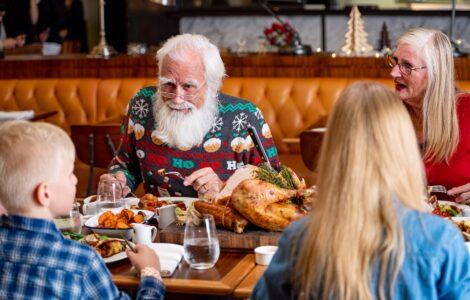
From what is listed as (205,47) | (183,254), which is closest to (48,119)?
(205,47)

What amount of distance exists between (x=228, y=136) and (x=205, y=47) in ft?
1.39

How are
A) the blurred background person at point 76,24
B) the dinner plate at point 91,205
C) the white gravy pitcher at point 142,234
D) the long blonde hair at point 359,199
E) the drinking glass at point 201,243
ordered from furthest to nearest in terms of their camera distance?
the blurred background person at point 76,24
the dinner plate at point 91,205
the white gravy pitcher at point 142,234
the drinking glass at point 201,243
the long blonde hair at point 359,199

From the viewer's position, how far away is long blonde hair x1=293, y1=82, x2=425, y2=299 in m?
2.04

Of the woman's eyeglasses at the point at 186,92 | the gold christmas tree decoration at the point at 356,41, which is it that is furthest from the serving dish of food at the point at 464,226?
the gold christmas tree decoration at the point at 356,41

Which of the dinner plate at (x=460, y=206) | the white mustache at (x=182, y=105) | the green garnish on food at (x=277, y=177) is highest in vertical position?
the white mustache at (x=182, y=105)

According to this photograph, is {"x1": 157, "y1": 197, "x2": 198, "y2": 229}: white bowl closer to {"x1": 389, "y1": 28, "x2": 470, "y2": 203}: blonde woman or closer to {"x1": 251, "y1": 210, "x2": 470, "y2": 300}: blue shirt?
{"x1": 389, "y1": 28, "x2": 470, "y2": 203}: blonde woman

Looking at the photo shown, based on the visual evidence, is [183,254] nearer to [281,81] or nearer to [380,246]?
[380,246]

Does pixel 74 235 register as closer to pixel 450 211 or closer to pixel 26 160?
pixel 26 160

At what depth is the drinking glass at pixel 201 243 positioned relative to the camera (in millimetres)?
2803

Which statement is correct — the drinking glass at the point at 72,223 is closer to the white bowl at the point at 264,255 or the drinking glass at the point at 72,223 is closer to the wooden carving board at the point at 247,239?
the wooden carving board at the point at 247,239

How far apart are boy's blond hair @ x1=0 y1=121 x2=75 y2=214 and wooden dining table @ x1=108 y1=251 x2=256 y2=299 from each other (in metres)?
0.46

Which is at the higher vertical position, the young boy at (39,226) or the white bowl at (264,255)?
the young boy at (39,226)

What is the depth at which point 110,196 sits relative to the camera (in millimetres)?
3691

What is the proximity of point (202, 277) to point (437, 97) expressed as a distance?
1661 millimetres
